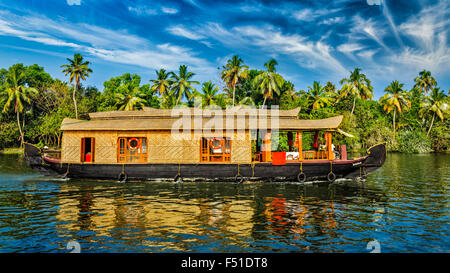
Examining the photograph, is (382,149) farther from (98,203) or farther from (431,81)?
(431,81)

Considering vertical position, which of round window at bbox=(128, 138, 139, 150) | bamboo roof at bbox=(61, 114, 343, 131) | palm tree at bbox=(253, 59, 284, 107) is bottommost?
round window at bbox=(128, 138, 139, 150)

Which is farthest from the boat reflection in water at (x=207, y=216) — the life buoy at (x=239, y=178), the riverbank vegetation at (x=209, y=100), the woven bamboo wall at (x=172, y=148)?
the riverbank vegetation at (x=209, y=100)

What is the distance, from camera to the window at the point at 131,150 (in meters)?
16.7

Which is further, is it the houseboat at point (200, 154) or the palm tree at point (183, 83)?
the palm tree at point (183, 83)

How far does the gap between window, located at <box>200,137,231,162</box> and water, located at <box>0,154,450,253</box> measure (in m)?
2.18

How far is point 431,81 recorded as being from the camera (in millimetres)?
61469

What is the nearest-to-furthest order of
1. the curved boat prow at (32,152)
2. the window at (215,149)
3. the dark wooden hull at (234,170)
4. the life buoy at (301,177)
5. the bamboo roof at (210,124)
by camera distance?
the life buoy at (301,177), the dark wooden hull at (234,170), the bamboo roof at (210,124), the window at (215,149), the curved boat prow at (32,152)

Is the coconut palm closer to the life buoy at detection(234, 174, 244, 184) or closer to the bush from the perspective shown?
the life buoy at detection(234, 174, 244, 184)

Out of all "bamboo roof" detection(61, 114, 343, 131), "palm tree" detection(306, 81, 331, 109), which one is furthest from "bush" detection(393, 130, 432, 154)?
"bamboo roof" detection(61, 114, 343, 131)

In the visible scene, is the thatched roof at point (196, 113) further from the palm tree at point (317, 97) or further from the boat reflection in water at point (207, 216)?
the palm tree at point (317, 97)

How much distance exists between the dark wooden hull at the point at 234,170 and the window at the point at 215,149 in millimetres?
876

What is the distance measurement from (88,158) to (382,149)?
663 inches

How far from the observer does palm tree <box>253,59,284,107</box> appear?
41.8 meters

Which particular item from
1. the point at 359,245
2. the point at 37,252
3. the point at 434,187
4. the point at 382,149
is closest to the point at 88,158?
the point at 37,252
